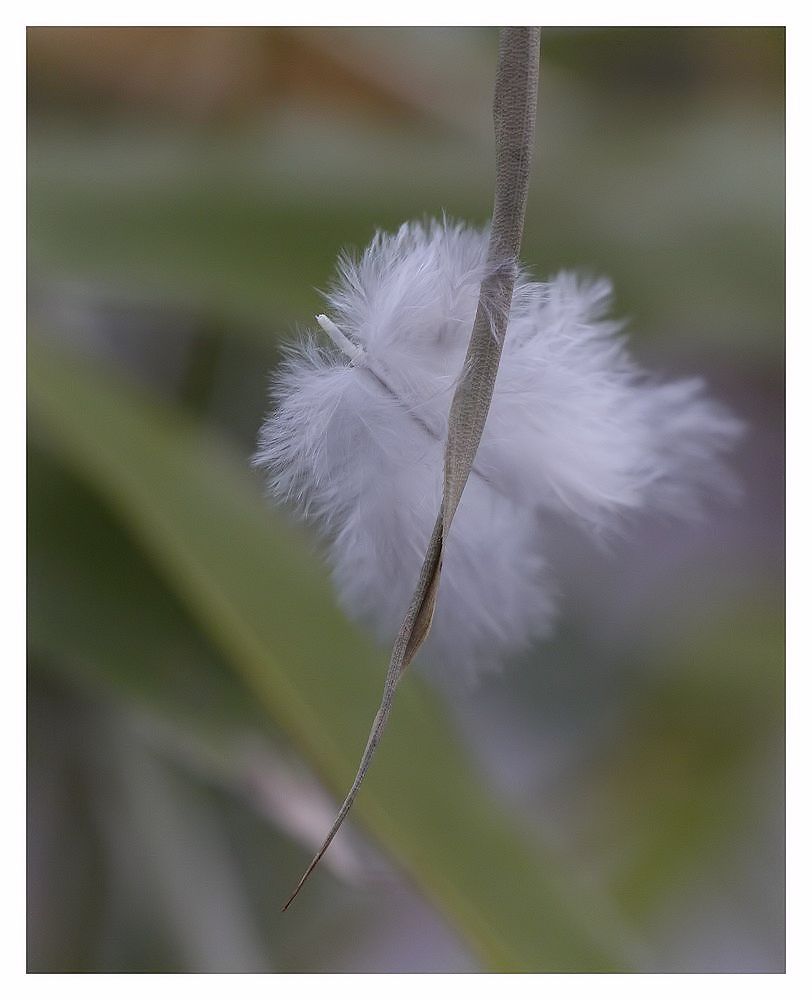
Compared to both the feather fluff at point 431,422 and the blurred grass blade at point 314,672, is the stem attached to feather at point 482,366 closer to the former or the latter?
the feather fluff at point 431,422

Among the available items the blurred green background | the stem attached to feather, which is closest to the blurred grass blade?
the blurred green background

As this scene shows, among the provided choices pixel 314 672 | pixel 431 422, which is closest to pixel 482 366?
pixel 431 422

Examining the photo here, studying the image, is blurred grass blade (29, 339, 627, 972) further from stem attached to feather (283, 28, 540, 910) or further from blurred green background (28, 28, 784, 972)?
stem attached to feather (283, 28, 540, 910)

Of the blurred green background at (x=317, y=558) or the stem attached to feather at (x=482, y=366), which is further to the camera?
the blurred green background at (x=317, y=558)

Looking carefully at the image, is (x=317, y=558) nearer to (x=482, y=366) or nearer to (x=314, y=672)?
(x=314, y=672)

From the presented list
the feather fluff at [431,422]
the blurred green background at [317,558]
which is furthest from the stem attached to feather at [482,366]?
the blurred green background at [317,558]

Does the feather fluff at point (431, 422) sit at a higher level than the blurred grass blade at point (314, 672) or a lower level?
higher
